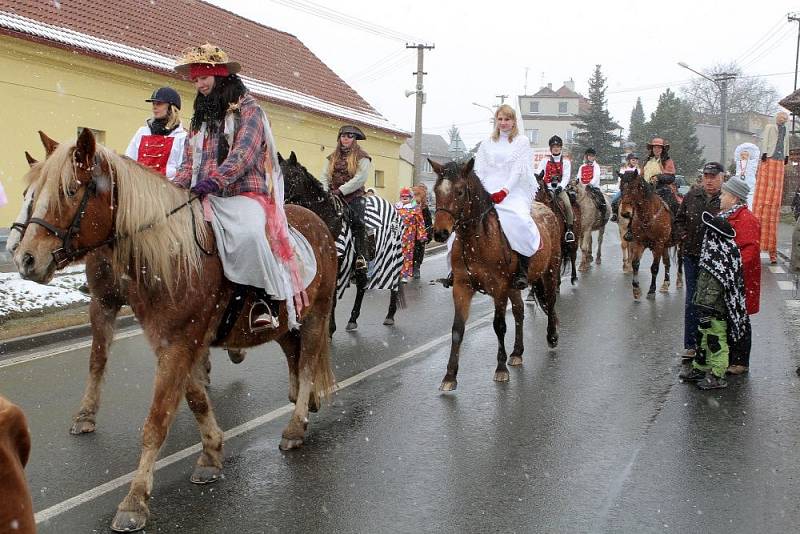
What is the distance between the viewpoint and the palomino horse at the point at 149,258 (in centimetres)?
383

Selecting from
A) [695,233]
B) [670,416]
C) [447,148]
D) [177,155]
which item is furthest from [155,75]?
[447,148]

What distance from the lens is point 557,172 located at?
14367 millimetres

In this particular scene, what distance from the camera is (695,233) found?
7789 millimetres

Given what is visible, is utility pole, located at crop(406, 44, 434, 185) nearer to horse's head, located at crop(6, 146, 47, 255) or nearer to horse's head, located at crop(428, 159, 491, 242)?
horse's head, located at crop(428, 159, 491, 242)

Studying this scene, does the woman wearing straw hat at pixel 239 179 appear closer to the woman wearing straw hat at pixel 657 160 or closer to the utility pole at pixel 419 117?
the woman wearing straw hat at pixel 657 160

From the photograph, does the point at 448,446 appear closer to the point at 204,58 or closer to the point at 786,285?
the point at 204,58

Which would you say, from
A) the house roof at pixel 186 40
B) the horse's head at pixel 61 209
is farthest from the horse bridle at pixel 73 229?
the house roof at pixel 186 40

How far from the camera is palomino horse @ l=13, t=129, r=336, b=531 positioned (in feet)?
12.6

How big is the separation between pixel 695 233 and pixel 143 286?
581cm

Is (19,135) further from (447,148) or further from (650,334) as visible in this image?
(447,148)

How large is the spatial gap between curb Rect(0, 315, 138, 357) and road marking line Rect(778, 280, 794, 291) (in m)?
11.0

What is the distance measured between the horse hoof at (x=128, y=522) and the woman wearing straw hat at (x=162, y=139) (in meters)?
2.94

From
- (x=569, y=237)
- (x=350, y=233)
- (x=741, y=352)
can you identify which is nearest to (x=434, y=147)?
(x=569, y=237)

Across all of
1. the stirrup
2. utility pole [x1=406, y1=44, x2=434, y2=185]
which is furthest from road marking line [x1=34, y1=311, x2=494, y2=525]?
utility pole [x1=406, y1=44, x2=434, y2=185]
